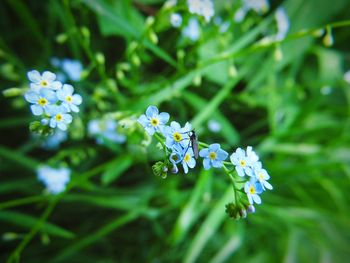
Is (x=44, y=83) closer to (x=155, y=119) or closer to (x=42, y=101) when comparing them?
(x=42, y=101)

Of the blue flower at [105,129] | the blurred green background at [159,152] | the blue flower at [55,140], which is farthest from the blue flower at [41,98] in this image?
the blue flower at [55,140]

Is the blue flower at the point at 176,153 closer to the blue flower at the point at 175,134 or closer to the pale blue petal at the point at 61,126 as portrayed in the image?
the blue flower at the point at 175,134

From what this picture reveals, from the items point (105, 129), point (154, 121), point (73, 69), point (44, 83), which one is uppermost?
point (73, 69)

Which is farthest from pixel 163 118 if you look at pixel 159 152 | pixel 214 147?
pixel 159 152

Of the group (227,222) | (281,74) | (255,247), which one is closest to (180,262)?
(227,222)

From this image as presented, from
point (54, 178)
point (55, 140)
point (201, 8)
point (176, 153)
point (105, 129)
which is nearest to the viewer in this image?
point (176, 153)

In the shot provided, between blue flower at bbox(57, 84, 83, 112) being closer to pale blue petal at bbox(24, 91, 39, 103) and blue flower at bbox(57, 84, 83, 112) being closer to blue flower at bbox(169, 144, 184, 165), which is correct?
pale blue petal at bbox(24, 91, 39, 103)

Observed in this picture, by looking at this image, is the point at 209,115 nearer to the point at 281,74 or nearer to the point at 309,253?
the point at 281,74
